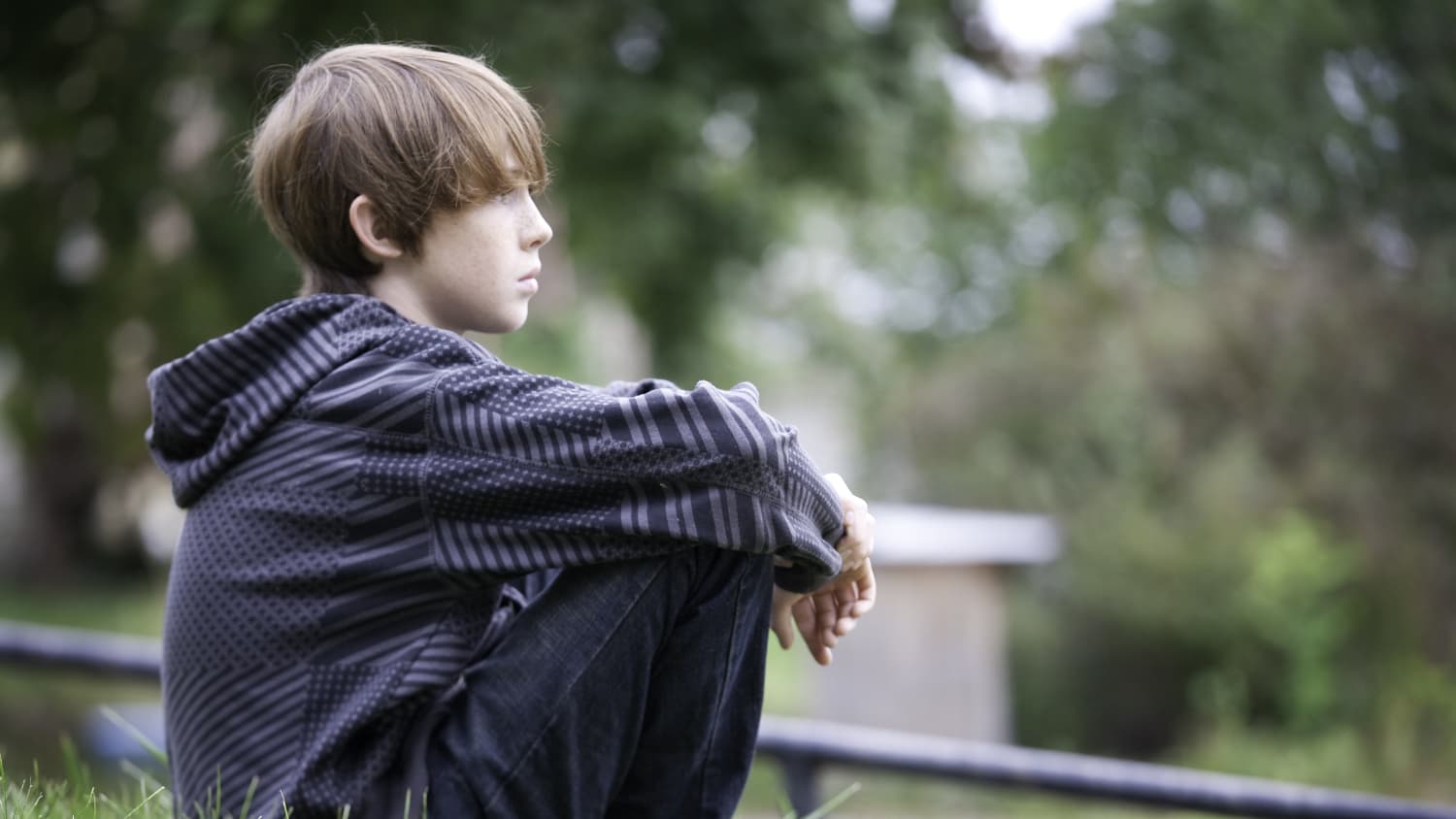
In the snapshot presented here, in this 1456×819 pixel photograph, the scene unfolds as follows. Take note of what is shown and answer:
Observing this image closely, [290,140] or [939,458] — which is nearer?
[290,140]

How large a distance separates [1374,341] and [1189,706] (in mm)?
2871

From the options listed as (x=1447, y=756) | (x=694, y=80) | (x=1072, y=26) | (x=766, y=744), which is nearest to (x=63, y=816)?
(x=766, y=744)

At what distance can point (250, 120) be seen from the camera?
5.52m

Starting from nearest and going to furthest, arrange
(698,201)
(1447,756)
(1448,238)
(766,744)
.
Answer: (766,744) → (1447,756) → (698,201) → (1448,238)

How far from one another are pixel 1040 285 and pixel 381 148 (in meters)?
11.7

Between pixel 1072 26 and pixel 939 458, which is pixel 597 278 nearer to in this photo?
pixel 939 458

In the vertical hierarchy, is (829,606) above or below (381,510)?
below

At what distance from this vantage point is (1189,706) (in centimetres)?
842

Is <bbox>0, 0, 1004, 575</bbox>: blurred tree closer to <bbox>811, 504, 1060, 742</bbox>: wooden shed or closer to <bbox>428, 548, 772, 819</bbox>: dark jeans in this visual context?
<bbox>811, 504, 1060, 742</bbox>: wooden shed

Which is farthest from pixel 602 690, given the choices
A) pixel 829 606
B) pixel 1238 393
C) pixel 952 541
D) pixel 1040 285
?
pixel 1040 285

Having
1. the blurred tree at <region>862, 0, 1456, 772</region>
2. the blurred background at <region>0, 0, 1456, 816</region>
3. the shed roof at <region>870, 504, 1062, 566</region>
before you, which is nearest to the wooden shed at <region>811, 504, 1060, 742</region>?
the shed roof at <region>870, 504, 1062, 566</region>

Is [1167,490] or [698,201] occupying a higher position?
[698,201]

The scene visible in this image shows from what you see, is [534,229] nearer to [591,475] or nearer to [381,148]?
[381,148]

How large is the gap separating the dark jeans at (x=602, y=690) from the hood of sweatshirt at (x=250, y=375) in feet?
1.23
